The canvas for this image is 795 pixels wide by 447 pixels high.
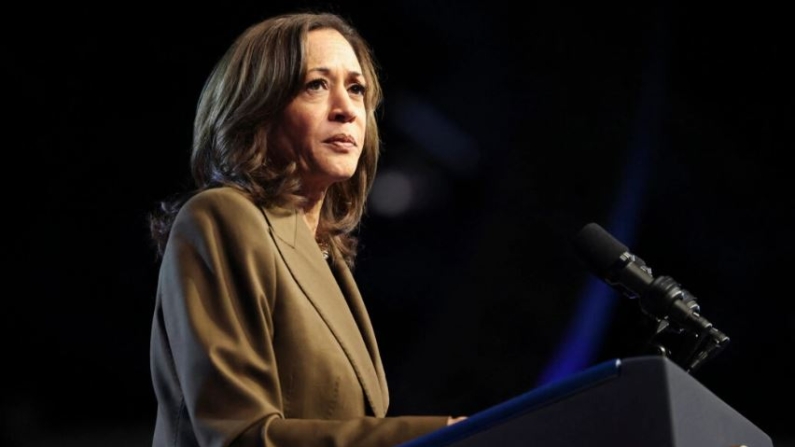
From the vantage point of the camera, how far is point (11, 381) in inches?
148

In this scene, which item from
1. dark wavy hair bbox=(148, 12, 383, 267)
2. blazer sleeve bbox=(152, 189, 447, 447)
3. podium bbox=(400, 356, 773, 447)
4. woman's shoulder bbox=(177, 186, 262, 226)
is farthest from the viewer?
dark wavy hair bbox=(148, 12, 383, 267)

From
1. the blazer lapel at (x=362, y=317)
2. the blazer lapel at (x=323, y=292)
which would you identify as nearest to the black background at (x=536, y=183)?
the blazer lapel at (x=362, y=317)

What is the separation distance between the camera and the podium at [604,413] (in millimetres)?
1285

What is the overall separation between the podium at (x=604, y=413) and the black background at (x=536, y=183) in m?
2.76

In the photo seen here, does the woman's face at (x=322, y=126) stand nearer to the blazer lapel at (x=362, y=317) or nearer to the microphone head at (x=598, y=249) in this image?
the blazer lapel at (x=362, y=317)

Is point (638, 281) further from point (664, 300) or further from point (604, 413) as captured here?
point (604, 413)

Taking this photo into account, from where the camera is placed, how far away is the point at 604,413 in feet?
4.28

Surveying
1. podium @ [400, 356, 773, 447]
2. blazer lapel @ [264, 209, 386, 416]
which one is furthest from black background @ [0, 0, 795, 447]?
podium @ [400, 356, 773, 447]

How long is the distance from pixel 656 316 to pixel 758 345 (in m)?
2.82

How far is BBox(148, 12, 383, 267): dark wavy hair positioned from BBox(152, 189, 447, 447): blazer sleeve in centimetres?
15

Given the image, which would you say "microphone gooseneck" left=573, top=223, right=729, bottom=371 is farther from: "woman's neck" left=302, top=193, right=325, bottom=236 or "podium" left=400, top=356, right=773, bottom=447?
"woman's neck" left=302, top=193, right=325, bottom=236

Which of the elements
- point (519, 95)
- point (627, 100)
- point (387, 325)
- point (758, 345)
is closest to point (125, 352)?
point (387, 325)

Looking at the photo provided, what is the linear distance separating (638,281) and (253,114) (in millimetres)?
863

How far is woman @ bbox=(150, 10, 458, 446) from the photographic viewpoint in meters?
1.72
